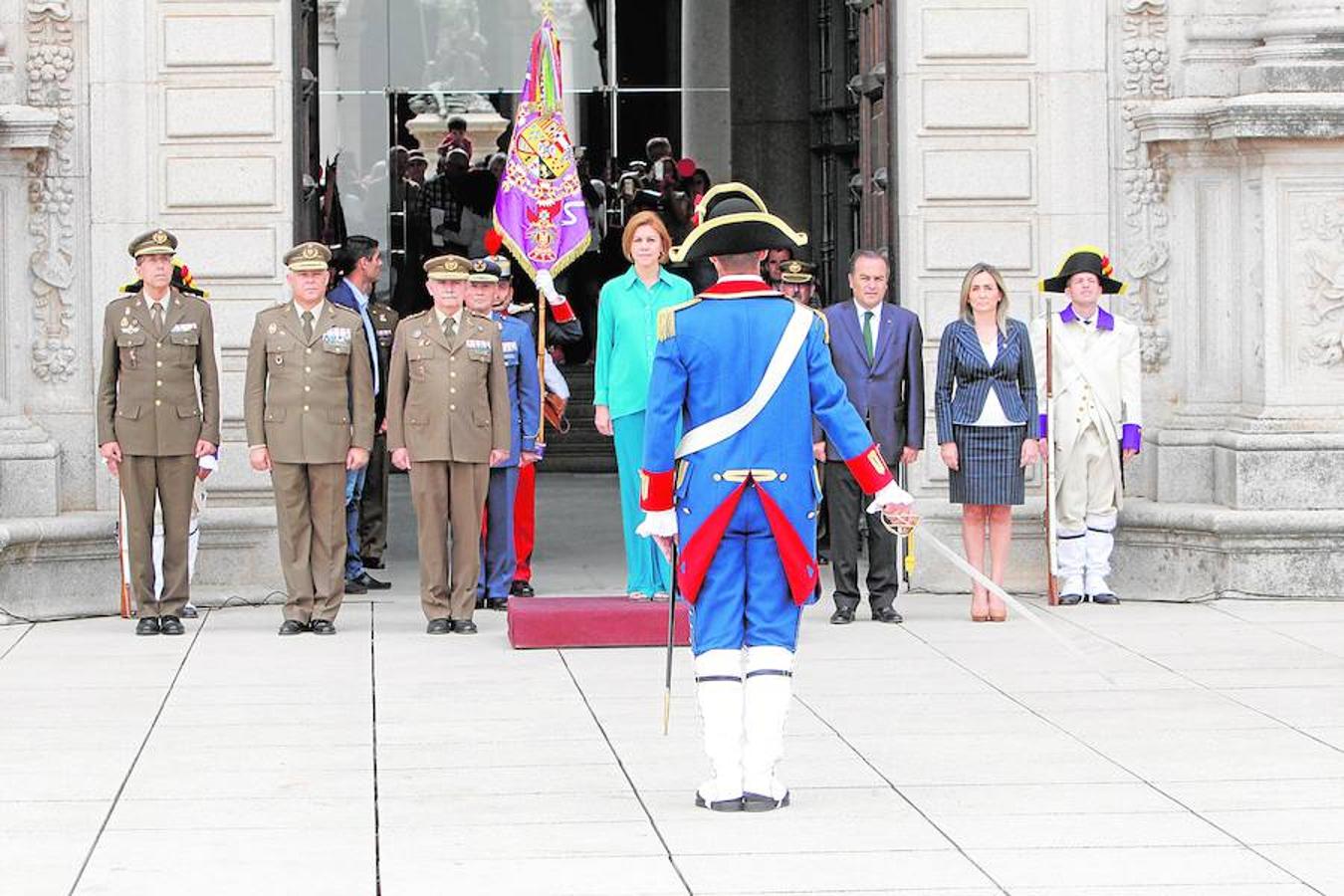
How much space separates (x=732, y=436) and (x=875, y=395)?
458 centimetres

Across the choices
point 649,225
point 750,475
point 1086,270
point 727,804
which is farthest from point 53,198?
point 727,804

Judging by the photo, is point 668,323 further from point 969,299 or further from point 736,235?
point 969,299

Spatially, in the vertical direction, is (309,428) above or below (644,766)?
above

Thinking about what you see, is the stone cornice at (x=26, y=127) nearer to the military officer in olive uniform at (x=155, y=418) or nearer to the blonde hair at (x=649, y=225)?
the military officer in olive uniform at (x=155, y=418)

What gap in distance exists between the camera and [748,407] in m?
7.94

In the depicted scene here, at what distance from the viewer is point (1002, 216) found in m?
13.5

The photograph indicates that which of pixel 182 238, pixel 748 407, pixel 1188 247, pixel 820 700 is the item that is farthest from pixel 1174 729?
pixel 182 238

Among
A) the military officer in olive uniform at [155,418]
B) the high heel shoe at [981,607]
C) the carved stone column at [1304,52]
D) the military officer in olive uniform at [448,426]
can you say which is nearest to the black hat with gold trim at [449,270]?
the military officer in olive uniform at [448,426]

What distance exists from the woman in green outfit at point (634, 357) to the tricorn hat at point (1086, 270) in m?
1.98

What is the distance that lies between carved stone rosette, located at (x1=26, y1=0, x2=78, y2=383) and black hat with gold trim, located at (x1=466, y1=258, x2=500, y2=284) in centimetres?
206

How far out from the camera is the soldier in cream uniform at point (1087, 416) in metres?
12.9

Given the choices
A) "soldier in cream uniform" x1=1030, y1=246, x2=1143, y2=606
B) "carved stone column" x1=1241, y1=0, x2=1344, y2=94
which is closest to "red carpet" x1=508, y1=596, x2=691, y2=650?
"soldier in cream uniform" x1=1030, y1=246, x2=1143, y2=606

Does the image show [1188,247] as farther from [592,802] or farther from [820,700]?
[592,802]

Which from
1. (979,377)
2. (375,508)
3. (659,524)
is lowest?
(375,508)
